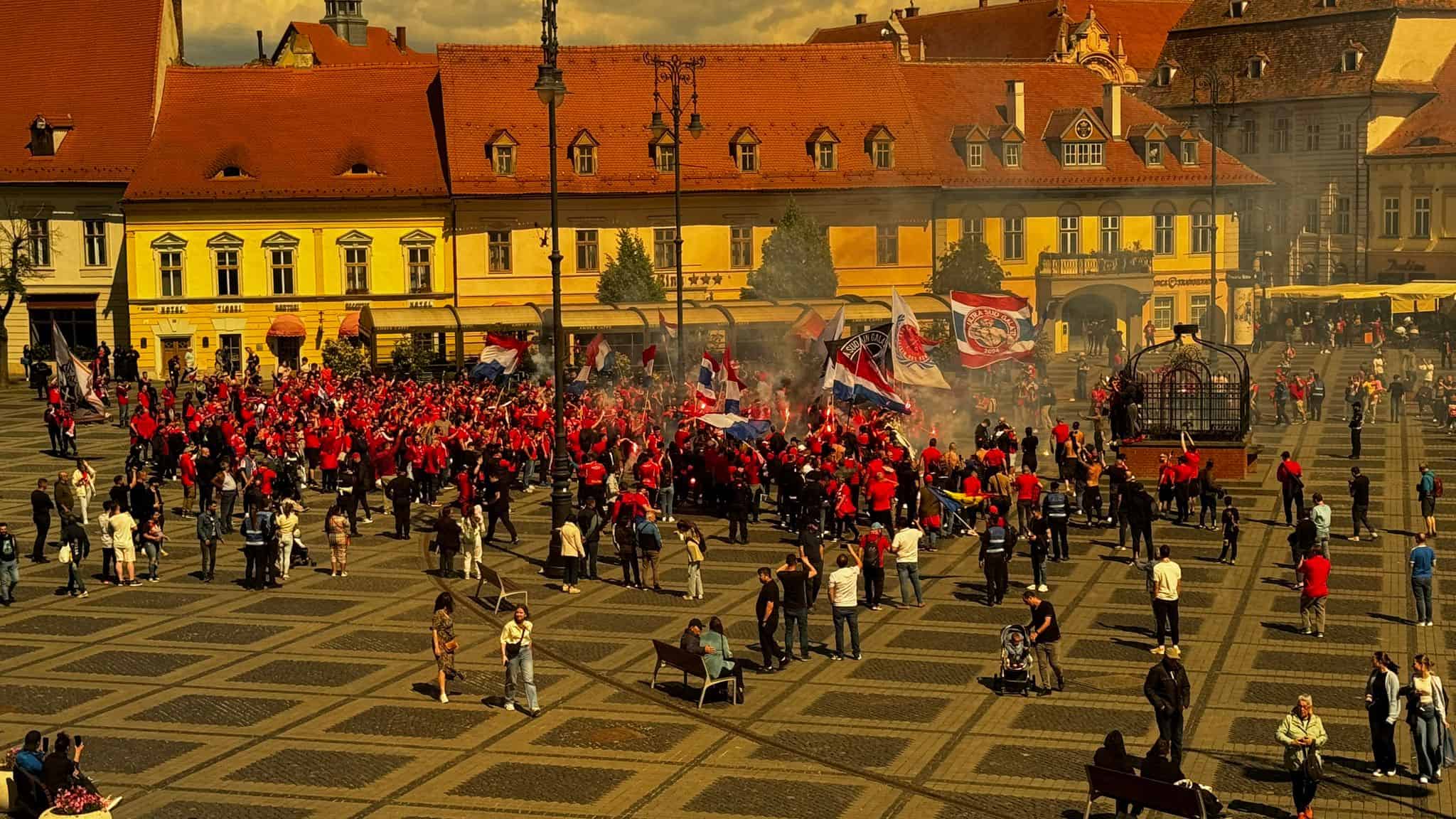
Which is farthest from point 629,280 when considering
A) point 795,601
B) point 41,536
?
point 795,601

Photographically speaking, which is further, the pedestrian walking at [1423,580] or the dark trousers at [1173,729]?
the pedestrian walking at [1423,580]

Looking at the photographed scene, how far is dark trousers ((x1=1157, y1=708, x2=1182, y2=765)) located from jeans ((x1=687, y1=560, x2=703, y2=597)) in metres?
9.44

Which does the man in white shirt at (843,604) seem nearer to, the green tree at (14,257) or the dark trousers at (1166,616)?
the dark trousers at (1166,616)

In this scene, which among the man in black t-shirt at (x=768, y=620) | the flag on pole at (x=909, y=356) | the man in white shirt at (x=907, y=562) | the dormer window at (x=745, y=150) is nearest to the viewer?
the man in black t-shirt at (x=768, y=620)

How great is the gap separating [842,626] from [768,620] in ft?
3.93

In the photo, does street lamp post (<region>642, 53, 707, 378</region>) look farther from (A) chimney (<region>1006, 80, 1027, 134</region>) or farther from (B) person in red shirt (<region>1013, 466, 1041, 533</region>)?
(B) person in red shirt (<region>1013, 466, 1041, 533</region>)

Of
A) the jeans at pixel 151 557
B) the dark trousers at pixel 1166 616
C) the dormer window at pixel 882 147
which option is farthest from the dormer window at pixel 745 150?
the dark trousers at pixel 1166 616

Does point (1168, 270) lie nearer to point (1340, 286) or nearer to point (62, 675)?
point (1340, 286)

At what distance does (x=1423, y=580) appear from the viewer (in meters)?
26.0

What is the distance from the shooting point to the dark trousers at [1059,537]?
31.2 metres

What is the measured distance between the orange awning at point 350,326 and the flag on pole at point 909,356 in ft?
99.2

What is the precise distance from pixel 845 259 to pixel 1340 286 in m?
21.6

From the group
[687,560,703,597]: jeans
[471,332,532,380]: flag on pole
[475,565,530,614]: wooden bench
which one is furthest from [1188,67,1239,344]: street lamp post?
[475,565,530,614]: wooden bench

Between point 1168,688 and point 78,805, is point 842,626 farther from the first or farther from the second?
point 78,805
